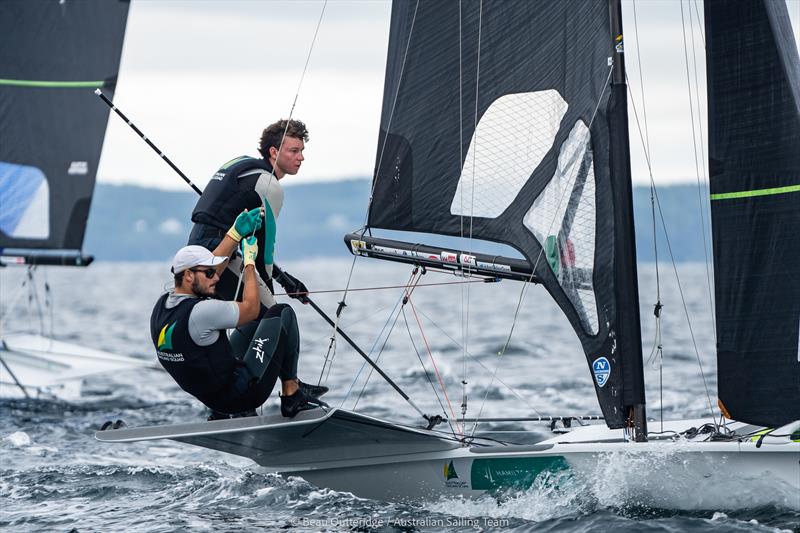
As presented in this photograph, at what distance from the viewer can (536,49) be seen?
241 inches

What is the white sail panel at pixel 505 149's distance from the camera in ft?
20.0

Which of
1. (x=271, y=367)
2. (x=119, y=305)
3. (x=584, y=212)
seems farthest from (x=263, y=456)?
(x=119, y=305)

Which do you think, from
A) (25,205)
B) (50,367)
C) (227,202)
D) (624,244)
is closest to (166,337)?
(227,202)

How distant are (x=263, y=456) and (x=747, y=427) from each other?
275 centimetres

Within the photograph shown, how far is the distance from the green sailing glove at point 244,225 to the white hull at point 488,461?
0.95m

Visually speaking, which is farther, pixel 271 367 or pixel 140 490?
pixel 140 490

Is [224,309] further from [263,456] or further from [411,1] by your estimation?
[411,1]

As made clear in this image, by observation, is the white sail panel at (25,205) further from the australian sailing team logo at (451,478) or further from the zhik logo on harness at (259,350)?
the australian sailing team logo at (451,478)

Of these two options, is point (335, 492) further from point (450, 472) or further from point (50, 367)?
point (50, 367)

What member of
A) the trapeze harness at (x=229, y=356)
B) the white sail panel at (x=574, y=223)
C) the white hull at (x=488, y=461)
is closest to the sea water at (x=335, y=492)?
the white hull at (x=488, y=461)

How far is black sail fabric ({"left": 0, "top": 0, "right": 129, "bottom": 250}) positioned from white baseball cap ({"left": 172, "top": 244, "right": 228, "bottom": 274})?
6.20 m

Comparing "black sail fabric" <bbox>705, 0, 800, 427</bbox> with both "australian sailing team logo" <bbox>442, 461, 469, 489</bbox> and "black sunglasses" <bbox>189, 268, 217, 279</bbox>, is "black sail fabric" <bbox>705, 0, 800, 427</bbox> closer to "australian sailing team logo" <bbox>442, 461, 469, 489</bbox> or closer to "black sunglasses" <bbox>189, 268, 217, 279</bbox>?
"australian sailing team logo" <bbox>442, 461, 469, 489</bbox>

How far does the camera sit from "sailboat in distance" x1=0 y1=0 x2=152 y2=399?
442 inches

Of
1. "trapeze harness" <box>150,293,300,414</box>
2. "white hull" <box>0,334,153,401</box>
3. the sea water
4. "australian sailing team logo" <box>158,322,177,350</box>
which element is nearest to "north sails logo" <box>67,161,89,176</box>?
"white hull" <box>0,334,153,401</box>
